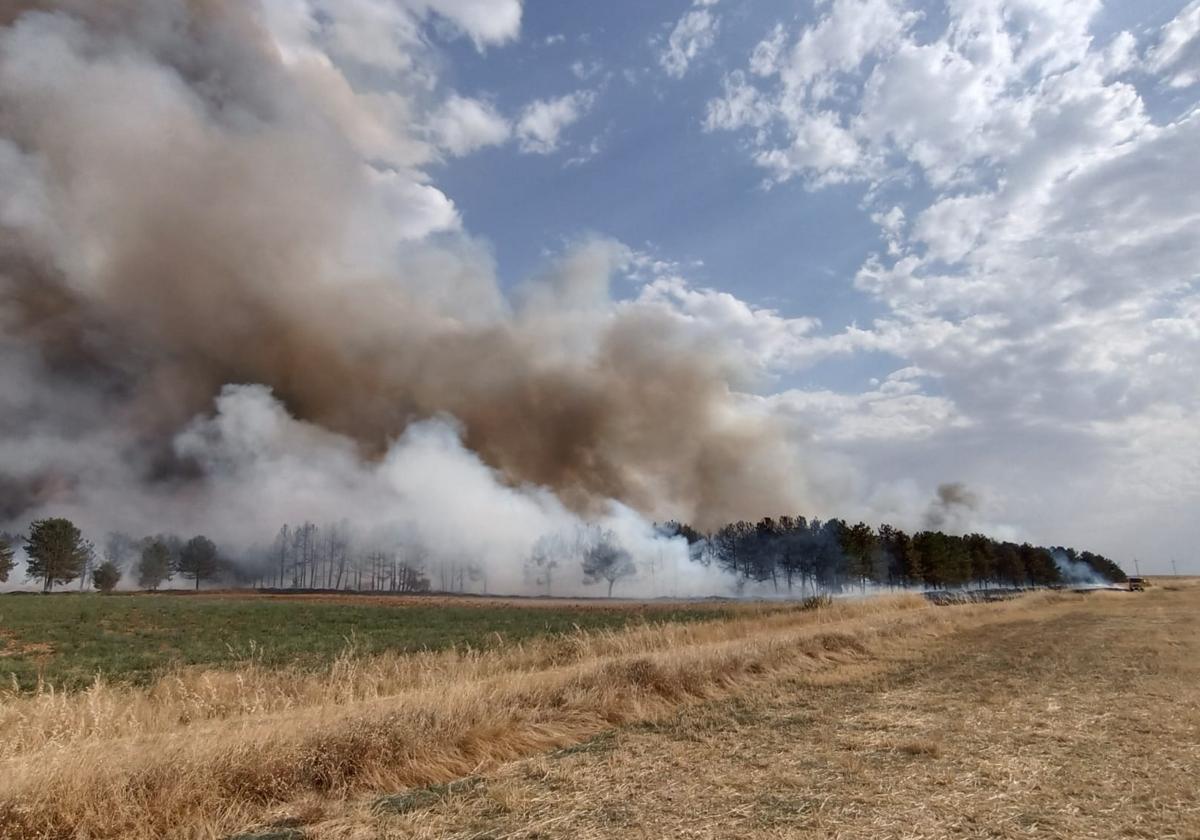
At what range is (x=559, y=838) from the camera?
21.3 ft

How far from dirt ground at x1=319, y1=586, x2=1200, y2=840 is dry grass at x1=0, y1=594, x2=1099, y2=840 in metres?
0.92

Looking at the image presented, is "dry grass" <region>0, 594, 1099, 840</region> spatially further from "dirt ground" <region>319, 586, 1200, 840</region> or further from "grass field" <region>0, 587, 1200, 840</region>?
"dirt ground" <region>319, 586, 1200, 840</region>

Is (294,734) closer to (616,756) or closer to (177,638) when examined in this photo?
(616,756)

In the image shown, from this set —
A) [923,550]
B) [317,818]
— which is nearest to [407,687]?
[317,818]

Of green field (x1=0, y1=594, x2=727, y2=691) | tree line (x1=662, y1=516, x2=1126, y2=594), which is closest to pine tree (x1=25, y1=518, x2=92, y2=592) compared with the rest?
green field (x1=0, y1=594, x2=727, y2=691)

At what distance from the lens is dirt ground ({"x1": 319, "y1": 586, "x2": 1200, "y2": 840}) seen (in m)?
6.61

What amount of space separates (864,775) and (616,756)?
138 inches

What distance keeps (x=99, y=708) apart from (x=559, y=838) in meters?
8.57

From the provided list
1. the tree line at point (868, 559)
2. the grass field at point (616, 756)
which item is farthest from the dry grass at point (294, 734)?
the tree line at point (868, 559)

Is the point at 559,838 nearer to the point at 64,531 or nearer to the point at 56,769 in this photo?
the point at 56,769

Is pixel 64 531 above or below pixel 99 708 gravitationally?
above

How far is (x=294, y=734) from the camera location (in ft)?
30.3

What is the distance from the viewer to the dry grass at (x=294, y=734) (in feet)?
23.0

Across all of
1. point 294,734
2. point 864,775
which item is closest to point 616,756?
point 864,775
